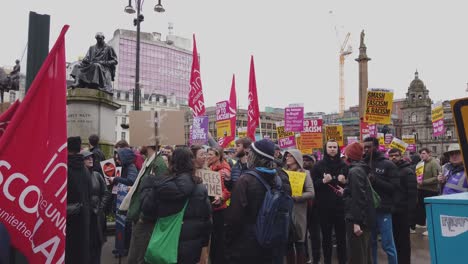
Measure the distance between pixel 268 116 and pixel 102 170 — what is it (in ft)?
382

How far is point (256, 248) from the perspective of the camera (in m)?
4.07

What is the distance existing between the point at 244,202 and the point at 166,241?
3.11 feet

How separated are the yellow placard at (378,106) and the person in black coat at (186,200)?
257 inches

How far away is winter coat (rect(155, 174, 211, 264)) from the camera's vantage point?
13.9 ft

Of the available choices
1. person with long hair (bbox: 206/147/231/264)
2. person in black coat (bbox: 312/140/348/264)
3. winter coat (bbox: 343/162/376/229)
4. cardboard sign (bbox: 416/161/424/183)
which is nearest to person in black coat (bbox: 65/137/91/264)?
person with long hair (bbox: 206/147/231/264)

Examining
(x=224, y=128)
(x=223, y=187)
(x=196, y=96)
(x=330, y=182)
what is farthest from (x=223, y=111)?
(x=223, y=187)

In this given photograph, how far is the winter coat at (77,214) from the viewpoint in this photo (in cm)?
443

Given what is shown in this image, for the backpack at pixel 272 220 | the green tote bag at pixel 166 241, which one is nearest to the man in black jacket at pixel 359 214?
the backpack at pixel 272 220

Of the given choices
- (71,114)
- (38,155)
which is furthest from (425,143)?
(38,155)

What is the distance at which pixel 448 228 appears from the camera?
228cm

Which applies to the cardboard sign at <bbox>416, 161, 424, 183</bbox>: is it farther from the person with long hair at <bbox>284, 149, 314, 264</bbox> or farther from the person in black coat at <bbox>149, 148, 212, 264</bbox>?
the person in black coat at <bbox>149, 148, 212, 264</bbox>

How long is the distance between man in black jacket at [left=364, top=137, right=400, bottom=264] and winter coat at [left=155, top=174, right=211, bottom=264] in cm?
298

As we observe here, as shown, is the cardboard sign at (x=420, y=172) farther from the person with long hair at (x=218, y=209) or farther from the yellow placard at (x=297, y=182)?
the person with long hair at (x=218, y=209)

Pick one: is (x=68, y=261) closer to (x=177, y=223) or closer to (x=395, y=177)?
(x=177, y=223)
